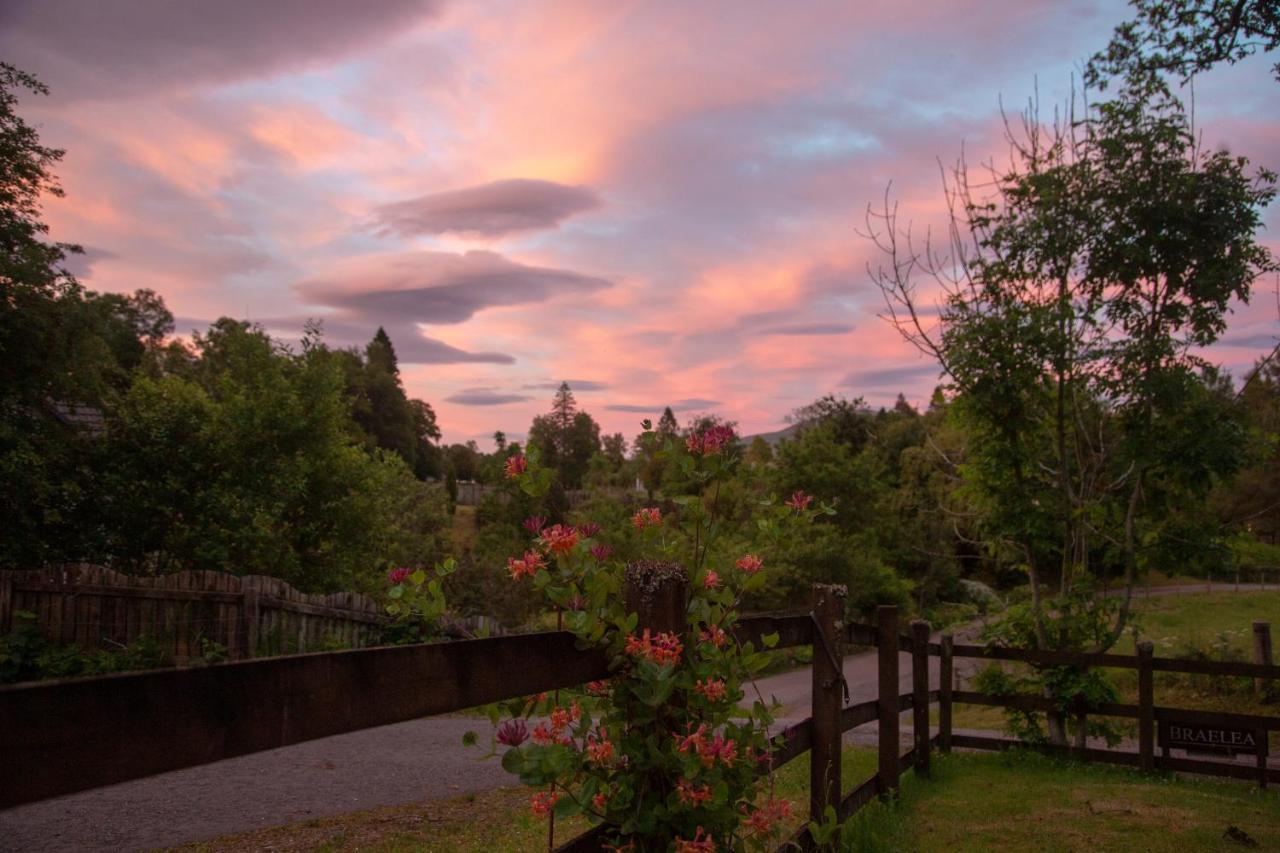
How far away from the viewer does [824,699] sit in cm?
483

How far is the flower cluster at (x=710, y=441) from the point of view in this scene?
10.0 feet

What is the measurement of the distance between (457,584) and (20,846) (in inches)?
535

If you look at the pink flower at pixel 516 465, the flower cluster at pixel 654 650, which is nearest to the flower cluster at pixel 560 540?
the pink flower at pixel 516 465

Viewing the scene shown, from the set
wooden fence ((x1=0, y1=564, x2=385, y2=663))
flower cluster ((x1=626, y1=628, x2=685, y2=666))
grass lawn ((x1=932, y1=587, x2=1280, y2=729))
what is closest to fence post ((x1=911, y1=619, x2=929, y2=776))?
grass lawn ((x1=932, y1=587, x2=1280, y2=729))

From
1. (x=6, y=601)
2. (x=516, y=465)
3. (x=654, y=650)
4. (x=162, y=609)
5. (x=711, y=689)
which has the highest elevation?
(x=516, y=465)

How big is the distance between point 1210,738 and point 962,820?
13.4 feet

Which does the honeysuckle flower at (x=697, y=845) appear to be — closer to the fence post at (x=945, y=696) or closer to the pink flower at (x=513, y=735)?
the pink flower at (x=513, y=735)

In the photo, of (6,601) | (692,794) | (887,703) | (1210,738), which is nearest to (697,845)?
(692,794)

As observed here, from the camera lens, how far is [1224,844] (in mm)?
6465

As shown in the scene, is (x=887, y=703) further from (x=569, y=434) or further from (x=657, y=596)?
(x=569, y=434)

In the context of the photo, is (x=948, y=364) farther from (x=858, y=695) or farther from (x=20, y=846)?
(x=20, y=846)

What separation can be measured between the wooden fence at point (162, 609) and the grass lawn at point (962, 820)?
526 cm

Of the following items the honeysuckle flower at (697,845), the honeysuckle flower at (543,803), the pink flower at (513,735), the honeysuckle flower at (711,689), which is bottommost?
the honeysuckle flower at (697,845)

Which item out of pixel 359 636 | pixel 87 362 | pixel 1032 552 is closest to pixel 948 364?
pixel 1032 552
